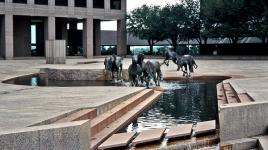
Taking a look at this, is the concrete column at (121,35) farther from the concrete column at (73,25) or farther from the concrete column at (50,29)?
the concrete column at (50,29)

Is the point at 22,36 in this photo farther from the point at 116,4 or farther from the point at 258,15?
the point at 258,15

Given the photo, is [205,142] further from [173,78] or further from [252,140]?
[173,78]

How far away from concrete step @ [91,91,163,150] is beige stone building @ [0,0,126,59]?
146ft

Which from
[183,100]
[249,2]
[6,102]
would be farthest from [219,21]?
[6,102]

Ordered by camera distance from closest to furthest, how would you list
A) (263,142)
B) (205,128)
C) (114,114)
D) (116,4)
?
(263,142) < (205,128) < (114,114) < (116,4)

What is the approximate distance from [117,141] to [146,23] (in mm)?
58248

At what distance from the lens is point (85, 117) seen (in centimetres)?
1000

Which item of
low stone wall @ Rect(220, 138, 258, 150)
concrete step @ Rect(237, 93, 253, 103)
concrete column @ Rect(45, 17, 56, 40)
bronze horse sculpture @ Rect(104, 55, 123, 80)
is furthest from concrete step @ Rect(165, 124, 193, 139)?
concrete column @ Rect(45, 17, 56, 40)

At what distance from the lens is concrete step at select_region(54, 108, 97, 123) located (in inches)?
375

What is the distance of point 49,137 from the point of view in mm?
6980

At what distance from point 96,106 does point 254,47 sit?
51348 millimetres

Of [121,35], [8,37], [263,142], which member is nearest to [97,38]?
[121,35]

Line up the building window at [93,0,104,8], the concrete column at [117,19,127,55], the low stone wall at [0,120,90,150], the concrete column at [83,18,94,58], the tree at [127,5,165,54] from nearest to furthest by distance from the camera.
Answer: the low stone wall at [0,120,90,150] < the concrete column at [83,18,94,58] < the tree at [127,5,165,54] < the building window at [93,0,104,8] < the concrete column at [117,19,127,55]

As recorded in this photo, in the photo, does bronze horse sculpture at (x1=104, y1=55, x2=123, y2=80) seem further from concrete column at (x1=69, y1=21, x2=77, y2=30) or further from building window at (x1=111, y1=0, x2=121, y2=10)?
concrete column at (x1=69, y1=21, x2=77, y2=30)
